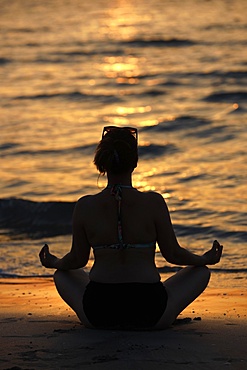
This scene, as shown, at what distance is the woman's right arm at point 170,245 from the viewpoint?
5.56 m

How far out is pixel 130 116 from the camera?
18.0 metres

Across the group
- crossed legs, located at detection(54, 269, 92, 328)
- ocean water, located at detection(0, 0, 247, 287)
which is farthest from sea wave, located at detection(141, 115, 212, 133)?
crossed legs, located at detection(54, 269, 92, 328)

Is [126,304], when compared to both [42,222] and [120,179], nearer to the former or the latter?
[120,179]

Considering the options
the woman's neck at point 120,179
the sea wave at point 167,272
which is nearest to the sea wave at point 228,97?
the sea wave at point 167,272

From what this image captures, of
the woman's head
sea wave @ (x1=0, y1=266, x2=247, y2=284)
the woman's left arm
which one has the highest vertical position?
the woman's head

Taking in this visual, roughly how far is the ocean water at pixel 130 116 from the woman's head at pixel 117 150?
290 cm

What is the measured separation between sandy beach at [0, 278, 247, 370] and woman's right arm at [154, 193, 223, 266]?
0.39 metres

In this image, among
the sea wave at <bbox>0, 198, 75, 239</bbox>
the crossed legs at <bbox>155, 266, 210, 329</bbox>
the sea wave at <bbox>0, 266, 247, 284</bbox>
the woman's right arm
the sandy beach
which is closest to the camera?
the sandy beach

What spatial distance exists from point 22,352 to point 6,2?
3541 centimetres

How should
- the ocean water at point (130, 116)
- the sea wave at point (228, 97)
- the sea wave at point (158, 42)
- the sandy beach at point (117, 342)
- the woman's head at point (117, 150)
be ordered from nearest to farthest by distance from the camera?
the sandy beach at point (117, 342) < the woman's head at point (117, 150) < the ocean water at point (130, 116) < the sea wave at point (228, 97) < the sea wave at point (158, 42)

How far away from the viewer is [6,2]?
3947cm

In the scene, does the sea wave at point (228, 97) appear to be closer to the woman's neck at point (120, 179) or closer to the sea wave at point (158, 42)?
the sea wave at point (158, 42)

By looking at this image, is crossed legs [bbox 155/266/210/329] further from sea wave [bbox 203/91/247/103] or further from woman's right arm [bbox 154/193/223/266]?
sea wave [bbox 203/91/247/103]

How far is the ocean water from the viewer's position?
10672mm
